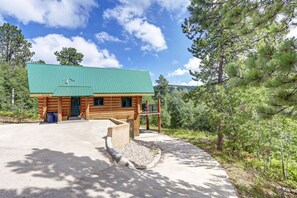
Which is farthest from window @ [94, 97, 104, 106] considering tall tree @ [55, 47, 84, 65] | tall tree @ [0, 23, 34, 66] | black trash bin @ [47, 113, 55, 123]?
tall tree @ [0, 23, 34, 66]

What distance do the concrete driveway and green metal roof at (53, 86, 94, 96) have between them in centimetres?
565

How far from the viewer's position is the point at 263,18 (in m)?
4.43

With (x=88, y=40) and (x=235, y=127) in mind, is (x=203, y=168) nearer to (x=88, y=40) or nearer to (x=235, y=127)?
(x=235, y=127)

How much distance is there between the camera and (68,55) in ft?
155

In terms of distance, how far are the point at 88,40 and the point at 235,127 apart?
1409 inches

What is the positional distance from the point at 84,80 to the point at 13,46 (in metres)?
36.1

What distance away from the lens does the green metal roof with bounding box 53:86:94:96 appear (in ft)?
48.4

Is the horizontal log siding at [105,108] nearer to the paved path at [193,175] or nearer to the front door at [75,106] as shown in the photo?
the front door at [75,106]

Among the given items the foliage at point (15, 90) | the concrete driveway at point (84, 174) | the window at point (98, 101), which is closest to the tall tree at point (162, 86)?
the foliage at point (15, 90)

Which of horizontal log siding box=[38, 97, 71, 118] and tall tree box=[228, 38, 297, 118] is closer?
tall tree box=[228, 38, 297, 118]

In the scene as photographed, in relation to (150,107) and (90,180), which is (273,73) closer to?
(90,180)

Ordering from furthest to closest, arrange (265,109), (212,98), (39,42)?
(39,42), (212,98), (265,109)

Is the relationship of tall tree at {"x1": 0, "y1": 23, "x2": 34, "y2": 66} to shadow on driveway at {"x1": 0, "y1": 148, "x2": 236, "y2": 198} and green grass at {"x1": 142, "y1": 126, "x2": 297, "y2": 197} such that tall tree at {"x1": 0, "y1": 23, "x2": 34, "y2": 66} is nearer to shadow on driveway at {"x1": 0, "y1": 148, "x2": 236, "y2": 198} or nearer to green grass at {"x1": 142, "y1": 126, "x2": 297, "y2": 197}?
shadow on driveway at {"x1": 0, "y1": 148, "x2": 236, "y2": 198}

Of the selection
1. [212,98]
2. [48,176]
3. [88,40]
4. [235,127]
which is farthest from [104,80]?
[88,40]
